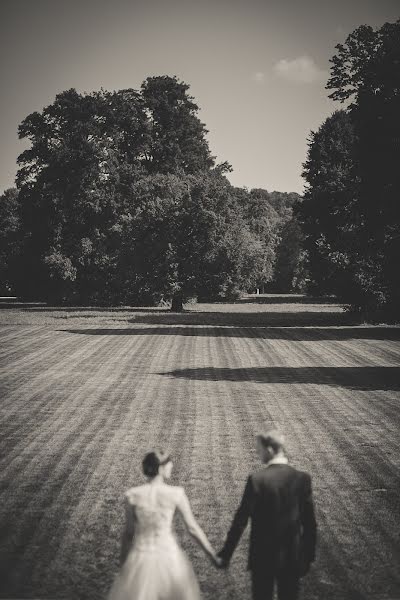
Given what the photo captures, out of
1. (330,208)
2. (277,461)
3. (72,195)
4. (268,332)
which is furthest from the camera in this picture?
(72,195)

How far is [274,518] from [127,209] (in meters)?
58.5

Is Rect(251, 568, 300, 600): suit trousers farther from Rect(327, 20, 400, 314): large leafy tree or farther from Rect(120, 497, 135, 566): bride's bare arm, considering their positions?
Rect(327, 20, 400, 314): large leafy tree

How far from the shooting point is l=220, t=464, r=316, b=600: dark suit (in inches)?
207

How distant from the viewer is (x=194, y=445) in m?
13.0

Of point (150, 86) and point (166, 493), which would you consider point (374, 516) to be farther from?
point (150, 86)

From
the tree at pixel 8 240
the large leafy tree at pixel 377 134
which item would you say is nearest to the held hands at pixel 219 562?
the large leafy tree at pixel 377 134

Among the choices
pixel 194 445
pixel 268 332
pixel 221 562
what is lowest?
pixel 194 445

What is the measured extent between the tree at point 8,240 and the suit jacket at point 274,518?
6986cm

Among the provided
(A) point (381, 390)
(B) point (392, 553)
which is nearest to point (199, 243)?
(A) point (381, 390)

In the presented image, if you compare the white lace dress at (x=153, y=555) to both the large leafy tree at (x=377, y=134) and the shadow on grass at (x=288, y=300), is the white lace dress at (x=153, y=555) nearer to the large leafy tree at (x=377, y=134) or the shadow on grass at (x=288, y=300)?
the large leafy tree at (x=377, y=134)

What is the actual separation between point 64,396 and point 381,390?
11.1 m

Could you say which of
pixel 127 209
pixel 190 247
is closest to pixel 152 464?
pixel 190 247

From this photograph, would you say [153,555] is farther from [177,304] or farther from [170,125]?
[170,125]

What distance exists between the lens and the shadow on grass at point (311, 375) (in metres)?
21.2
